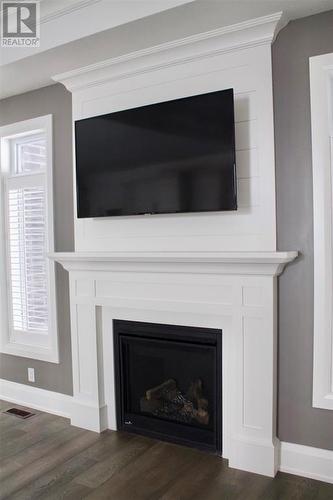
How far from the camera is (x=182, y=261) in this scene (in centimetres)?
260

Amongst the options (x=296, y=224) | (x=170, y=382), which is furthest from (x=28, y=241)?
(x=296, y=224)

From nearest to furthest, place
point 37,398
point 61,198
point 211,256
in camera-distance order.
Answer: point 211,256 → point 61,198 → point 37,398

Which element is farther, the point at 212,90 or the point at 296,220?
the point at 212,90

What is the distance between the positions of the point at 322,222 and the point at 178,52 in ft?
4.46

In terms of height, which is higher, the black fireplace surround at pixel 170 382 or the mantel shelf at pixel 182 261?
the mantel shelf at pixel 182 261

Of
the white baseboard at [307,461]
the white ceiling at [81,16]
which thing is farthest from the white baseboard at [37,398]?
the white ceiling at [81,16]

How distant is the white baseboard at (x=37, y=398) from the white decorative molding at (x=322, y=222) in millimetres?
1865

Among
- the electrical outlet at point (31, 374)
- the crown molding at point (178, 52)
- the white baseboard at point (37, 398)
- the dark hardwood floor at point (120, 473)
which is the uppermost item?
the crown molding at point (178, 52)

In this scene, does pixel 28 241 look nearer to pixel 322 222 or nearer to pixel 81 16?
pixel 81 16

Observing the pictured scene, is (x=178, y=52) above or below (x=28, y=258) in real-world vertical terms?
above

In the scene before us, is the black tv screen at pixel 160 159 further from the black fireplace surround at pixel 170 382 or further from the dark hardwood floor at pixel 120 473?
the dark hardwood floor at pixel 120 473

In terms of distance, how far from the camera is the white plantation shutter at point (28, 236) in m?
3.51

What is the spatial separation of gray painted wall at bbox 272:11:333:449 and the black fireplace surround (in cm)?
44

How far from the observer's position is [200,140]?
8.33 feet
